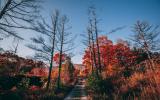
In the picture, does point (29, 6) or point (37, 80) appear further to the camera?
point (37, 80)

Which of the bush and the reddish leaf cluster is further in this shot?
the reddish leaf cluster

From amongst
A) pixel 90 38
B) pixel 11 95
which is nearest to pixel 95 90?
pixel 11 95

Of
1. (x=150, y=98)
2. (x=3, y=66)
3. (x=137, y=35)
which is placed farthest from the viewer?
(x=137, y=35)

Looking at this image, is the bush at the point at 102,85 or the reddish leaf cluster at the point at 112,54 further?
the reddish leaf cluster at the point at 112,54

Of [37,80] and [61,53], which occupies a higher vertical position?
[61,53]

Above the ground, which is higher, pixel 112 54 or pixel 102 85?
pixel 112 54

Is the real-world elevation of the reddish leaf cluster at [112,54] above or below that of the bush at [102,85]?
above

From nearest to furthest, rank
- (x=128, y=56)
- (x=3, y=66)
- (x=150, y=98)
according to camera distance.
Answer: (x=150, y=98) → (x=3, y=66) → (x=128, y=56)

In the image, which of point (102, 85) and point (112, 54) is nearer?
point (102, 85)

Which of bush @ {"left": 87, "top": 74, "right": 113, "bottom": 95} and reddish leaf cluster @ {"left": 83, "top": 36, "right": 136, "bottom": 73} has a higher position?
reddish leaf cluster @ {"left": 83, "top": 36, "right": 136, "bottom": 73}

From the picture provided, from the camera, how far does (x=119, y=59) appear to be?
90.8ft

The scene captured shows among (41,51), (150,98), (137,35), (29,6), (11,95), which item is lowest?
(11,95)

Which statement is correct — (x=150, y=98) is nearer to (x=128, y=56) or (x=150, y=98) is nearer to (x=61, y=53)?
(x=61, y=53)

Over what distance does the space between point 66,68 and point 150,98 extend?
30.8 meters
